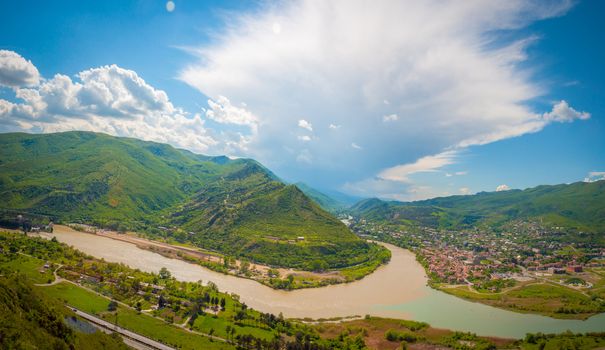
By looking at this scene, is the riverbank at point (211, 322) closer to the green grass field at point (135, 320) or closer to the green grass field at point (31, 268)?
the green grass field at point (135, 320)

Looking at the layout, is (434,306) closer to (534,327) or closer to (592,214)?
(534,327)

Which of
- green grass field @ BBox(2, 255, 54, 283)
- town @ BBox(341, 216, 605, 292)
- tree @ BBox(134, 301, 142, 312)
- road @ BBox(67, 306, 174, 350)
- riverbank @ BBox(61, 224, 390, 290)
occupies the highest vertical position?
town @ BBox(341, 216, 605, 292)

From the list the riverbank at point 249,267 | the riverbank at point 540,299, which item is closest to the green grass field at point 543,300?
the riverbank at point 540,299

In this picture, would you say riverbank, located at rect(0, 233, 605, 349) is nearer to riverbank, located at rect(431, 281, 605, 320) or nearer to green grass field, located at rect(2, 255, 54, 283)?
green grass field, located at rect(2, 255, 54, 283)

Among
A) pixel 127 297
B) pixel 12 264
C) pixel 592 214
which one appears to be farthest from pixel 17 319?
pixel 592 214

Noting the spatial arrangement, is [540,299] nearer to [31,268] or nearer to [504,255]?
[504,255]

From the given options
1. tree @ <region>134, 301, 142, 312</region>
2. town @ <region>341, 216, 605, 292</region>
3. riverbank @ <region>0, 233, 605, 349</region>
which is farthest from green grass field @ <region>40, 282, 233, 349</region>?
town @ <region>341, 216, 605, 292</region>

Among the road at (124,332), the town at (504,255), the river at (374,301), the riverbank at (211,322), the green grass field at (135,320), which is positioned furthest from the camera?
the town at (504,255)
